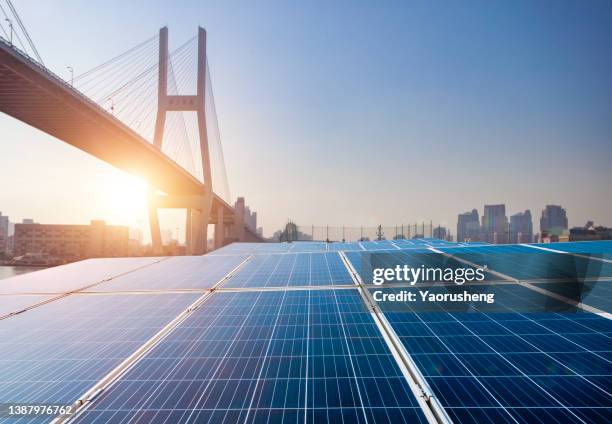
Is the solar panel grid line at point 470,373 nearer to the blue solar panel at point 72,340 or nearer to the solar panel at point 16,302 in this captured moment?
the blue solar panel at point 72,340

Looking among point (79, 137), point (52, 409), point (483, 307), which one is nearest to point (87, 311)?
point (52, 409)

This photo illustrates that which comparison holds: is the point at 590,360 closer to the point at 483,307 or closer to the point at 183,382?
the point at 483,307

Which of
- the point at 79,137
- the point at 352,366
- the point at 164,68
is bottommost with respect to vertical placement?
the point at 352,366

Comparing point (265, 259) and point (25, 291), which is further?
point (265, 259)

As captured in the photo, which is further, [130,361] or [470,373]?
[130,361]

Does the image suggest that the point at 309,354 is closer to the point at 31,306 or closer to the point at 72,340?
the point at 72,340

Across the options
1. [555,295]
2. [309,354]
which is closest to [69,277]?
[309,354]
